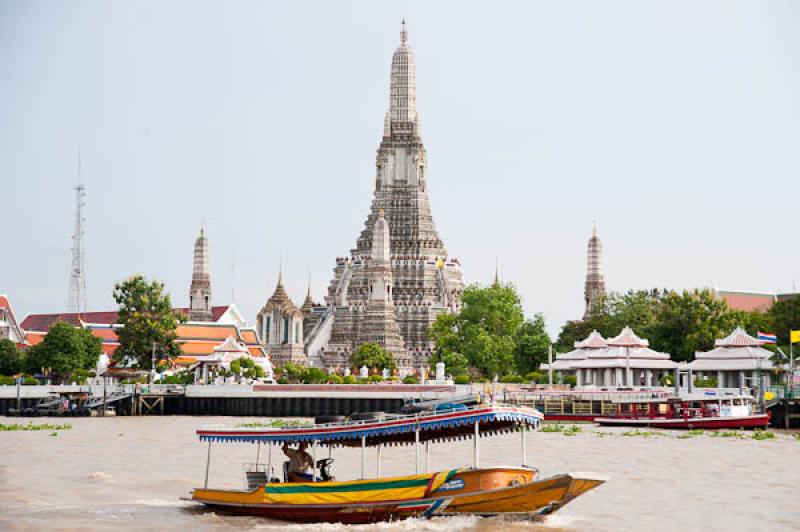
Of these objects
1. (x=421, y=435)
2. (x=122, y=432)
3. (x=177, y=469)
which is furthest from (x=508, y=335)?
(x=421, y=435)

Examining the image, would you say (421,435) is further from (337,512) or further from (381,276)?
(381,276)

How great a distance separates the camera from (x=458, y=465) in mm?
35719

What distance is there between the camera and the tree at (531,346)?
85188mm

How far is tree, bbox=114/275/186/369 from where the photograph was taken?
80.7 m

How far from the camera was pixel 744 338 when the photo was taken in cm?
7038

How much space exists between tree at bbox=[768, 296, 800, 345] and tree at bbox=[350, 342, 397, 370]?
2646 cm

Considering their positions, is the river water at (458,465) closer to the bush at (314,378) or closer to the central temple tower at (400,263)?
the bush at (314,378)

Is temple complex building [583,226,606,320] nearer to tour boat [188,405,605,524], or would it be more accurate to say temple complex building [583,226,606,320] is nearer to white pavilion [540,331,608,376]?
white pavilion [540,331,608,376]

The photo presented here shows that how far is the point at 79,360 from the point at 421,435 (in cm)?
5940

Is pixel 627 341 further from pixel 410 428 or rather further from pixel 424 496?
pixel 424 496

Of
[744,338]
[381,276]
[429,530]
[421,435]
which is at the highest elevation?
[381,276]

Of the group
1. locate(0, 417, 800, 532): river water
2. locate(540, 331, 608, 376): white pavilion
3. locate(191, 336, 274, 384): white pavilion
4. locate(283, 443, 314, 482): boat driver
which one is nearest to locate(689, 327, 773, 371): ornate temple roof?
locate(540, 331, 608, 376): white pavilion

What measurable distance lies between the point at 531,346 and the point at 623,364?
12.4 metres

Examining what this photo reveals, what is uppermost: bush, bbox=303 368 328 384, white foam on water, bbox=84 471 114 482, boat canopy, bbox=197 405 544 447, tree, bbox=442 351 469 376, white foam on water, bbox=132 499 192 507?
tree, bbox=442 351 469 376
